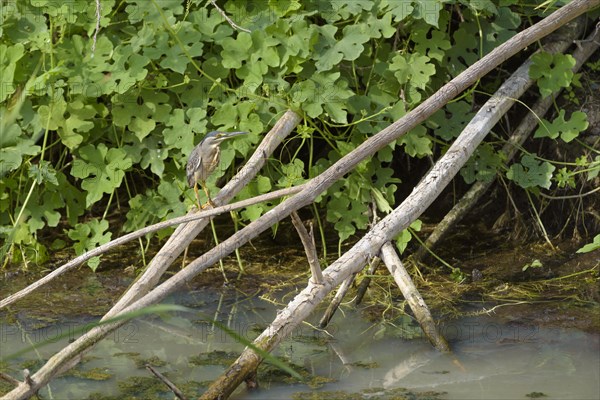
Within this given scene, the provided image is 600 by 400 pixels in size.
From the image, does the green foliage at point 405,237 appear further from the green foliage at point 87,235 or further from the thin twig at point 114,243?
the green foliage at point 87,235

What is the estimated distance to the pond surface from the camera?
3771mm

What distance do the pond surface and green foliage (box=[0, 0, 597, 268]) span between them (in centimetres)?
72

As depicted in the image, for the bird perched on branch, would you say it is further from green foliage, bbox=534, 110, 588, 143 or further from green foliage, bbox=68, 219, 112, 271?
green foliage, bbox=534, 110, 588, 143

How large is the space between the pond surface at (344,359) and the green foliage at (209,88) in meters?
0.72

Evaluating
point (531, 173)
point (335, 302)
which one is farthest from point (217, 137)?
point (531, 173)

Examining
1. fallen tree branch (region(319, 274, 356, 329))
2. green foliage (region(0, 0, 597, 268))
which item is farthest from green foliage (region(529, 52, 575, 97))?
fallen tree branch (region(319, 274, 356, 329))

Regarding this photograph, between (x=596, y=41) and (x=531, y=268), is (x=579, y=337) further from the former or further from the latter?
(x=596, y=41)

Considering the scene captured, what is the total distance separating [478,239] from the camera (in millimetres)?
5629

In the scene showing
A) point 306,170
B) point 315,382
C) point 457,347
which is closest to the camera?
point 315,382

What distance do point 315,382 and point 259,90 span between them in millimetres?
1831

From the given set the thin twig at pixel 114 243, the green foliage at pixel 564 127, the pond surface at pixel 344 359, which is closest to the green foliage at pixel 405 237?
the pond surface at pixel 344 359

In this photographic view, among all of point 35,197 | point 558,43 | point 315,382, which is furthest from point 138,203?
point 558,43

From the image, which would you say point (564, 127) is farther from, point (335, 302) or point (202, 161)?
point (202, 161)

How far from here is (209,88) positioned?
16.6 feet
